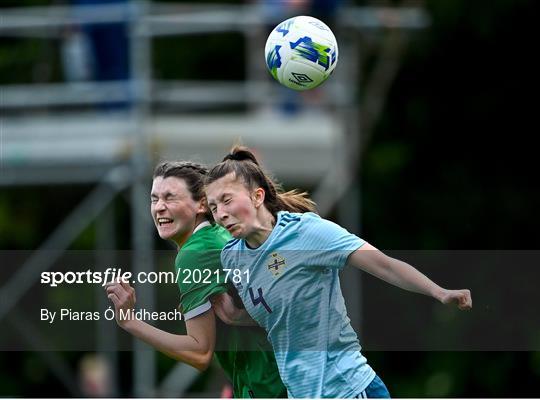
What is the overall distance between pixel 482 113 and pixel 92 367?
6.01 m

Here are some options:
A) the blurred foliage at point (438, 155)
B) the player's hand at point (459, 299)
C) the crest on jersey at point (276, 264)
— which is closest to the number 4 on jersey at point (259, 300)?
the crest on jersey at point (276, 264)

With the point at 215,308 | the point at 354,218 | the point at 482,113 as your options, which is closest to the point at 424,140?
the point at 482,113

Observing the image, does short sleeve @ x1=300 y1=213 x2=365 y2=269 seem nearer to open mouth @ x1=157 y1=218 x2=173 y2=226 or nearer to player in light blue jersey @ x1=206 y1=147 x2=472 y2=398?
player in light blue jersey @ x1=206 y1=147 x2=472 y2=398

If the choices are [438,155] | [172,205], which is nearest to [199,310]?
[172,205]

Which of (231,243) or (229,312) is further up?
(231,243)

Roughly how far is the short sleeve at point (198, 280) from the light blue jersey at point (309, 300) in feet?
0.72

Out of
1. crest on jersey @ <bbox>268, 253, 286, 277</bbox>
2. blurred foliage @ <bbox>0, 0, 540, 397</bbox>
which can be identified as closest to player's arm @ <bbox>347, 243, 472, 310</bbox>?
crest on jersey @ <bbox>268, 253, 286, 277</bbox>

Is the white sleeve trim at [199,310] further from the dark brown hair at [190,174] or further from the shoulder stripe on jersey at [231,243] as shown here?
the dark brown hair at [190,174]

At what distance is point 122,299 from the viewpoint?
23.5 ft

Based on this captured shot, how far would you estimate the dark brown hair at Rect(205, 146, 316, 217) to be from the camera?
716 centimetres

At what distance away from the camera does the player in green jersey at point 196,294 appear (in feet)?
24.0

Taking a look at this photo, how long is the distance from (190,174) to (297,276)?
0.75m

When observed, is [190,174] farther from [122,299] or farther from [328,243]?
[328,243]

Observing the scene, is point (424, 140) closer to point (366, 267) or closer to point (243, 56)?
point (243, 56)
